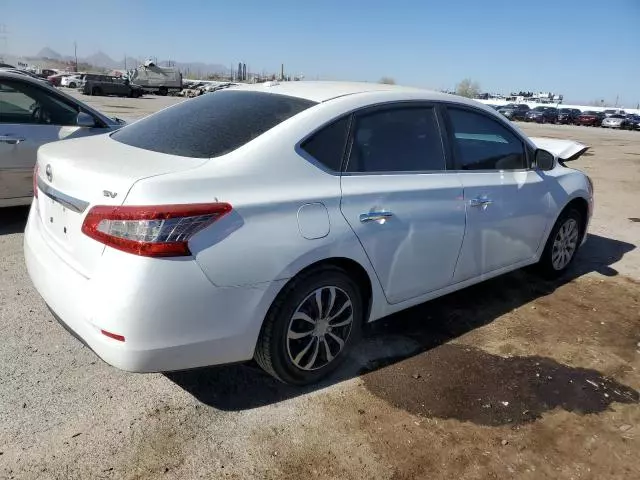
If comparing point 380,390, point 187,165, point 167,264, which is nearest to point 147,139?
point 187,165

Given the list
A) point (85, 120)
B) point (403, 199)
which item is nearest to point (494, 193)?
point (403, 199)

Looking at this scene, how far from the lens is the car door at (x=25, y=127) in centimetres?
517

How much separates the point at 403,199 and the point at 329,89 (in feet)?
2.79

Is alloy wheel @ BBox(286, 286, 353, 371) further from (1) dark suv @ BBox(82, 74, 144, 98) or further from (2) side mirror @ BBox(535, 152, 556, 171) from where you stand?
(1) dark suv @ BBox(82, 74, 144, 98)

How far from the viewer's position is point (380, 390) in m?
3.06

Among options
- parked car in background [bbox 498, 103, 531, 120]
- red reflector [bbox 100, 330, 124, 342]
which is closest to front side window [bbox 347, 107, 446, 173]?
red reflector [bbox 100, 330, 124, 342]

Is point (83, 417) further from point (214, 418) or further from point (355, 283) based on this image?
point (355, 283)

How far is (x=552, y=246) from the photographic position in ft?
15.6

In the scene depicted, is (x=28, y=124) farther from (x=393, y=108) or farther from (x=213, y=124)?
(x=393, y=108)

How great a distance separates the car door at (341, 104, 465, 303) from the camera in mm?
2998

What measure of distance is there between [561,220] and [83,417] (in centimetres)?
407

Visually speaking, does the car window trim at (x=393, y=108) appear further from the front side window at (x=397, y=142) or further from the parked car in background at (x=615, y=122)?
the parked car in background at (x=615, y=122)

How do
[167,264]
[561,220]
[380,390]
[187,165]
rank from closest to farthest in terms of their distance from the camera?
1. [167,264]
2. [187,165]
3. [380,390]
4. [561,220]

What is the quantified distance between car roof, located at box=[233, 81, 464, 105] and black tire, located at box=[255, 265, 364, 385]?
3.38ft
